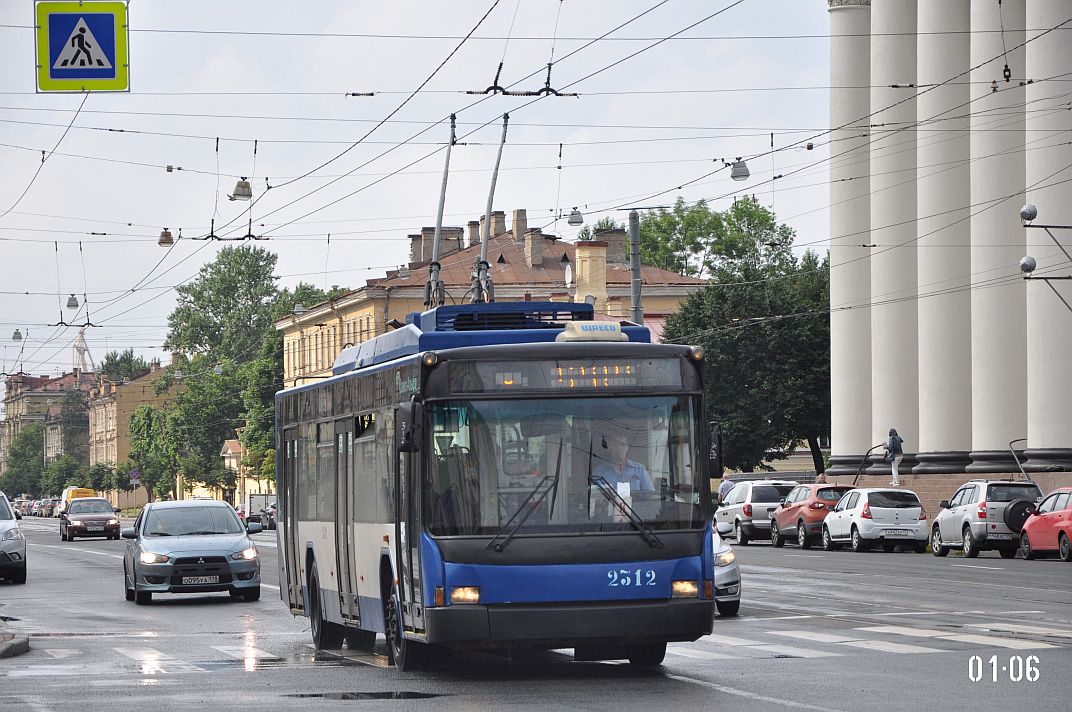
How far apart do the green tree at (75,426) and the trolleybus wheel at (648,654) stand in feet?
591

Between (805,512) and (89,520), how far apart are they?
29977 millimetres

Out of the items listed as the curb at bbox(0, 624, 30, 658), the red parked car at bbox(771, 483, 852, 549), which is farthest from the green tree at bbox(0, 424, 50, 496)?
the curb at bbox(0, 624, 30, 658)

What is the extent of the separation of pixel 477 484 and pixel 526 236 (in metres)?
86.1

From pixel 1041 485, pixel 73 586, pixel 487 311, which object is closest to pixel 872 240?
pixel 1041 485

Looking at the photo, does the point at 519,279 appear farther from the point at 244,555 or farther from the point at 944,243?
the point at 244,555

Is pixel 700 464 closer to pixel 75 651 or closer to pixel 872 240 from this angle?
pixel 75 651

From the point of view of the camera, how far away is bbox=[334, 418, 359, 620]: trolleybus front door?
55.4 feet

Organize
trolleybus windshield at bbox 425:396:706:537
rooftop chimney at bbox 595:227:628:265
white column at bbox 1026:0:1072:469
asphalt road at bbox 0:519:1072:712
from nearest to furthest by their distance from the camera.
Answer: asphalt road at bbox 0:519:1072:712 → trolleybus windshield at bbox 425:396:706:537 → white column at bbox 1026:0:1072:469 → rooftop chimney at bbox 595:227:628:265

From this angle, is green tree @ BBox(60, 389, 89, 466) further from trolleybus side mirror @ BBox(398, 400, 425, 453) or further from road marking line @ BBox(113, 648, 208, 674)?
trolleybus side mirror @ BBox(398, 400, 425, 453)

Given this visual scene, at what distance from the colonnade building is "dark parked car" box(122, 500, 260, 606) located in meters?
22.8

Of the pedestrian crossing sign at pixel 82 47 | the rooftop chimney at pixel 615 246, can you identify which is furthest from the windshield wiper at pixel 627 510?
the rooftop chimney at pixel 615 246

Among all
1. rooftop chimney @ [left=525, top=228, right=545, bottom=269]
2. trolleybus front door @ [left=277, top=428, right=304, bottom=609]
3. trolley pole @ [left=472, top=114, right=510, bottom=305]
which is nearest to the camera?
trolleybus front door @ [left=277, top=428, right=304, bottom=609]

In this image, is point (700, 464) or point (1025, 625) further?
point (1025, 625)

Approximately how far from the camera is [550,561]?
13.9 m
